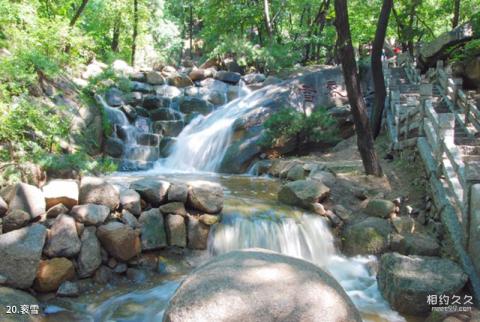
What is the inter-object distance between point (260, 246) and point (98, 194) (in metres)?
2.85

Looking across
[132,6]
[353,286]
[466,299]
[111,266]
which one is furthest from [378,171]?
[132,6]

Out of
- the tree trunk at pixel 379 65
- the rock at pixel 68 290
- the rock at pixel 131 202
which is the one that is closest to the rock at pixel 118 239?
the rock at pixel 131 202

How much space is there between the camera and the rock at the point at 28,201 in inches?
235

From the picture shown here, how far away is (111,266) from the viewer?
250 inches

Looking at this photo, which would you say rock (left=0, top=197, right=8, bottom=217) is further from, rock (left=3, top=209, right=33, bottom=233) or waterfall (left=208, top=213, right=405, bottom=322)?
waterfall (left=208, top=213, right=405, bottom=322)

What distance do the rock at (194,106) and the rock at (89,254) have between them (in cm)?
1157

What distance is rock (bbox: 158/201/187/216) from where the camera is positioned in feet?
23.6

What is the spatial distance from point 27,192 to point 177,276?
2.53 meters

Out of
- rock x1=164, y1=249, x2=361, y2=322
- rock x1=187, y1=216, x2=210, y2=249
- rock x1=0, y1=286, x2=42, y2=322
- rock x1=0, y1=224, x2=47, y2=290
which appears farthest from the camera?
rock x1=187, y1=216, x2=210, y2=249

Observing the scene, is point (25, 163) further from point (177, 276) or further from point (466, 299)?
point (466, 299)

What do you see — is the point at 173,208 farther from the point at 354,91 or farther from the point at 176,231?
the point at 354,91

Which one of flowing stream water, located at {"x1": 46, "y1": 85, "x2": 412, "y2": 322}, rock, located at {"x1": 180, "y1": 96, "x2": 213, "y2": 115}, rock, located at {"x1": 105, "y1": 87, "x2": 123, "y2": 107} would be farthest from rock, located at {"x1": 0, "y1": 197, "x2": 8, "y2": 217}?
rock, located at {"x1": 180, "y1": 96, "x2": 213, "y2": 115}

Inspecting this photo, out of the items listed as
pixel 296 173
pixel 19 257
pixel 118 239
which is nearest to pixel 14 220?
pixel 19 257

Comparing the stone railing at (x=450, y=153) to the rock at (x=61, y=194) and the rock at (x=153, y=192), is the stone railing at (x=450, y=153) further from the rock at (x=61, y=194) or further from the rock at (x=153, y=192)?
the rock at (x=61, y=194)
